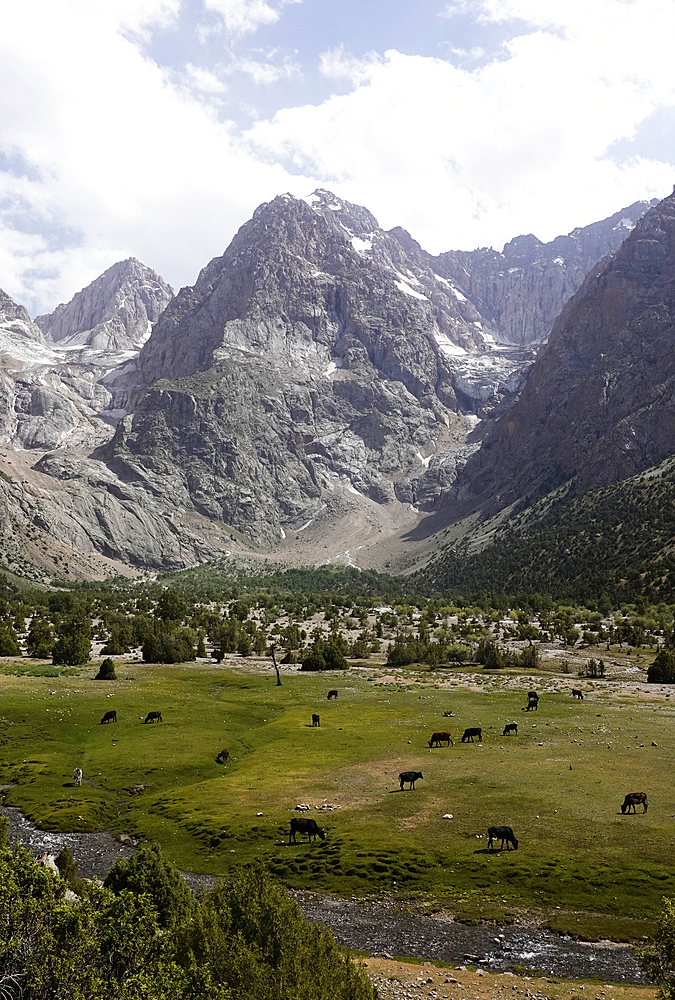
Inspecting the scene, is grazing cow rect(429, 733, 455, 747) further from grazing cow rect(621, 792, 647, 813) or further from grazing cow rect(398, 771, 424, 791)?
grazing cow rect(621, 792, 647, 813)

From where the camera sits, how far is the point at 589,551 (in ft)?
448

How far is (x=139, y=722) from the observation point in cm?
4494

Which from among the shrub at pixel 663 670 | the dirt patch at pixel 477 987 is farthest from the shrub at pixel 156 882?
the shrub at pixel 663 670

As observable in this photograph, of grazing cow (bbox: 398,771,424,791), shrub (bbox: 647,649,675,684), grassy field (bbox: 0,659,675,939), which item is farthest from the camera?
shrub (bbox: 647,649,675,684)

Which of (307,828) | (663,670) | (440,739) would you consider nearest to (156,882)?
(307,828)

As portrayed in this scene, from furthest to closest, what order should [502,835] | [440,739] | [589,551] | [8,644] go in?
[589,551]
[8,644]
[440,739]
[502,835]

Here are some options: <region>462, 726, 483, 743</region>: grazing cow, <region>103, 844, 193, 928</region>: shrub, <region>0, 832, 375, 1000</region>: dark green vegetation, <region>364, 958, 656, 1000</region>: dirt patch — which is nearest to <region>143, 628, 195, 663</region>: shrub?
<region>462, 726, 483, 743</region>: grazing cow

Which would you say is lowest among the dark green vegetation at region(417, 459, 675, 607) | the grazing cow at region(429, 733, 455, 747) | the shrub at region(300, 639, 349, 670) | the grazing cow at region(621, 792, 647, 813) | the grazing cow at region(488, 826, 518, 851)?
the shrub at region(300, 639, 349, 670)

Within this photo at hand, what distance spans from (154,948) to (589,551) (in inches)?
5442

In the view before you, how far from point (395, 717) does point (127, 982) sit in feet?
133

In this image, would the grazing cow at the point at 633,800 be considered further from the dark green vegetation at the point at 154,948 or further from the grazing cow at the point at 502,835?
the dark green vegetation at the point at 154,948

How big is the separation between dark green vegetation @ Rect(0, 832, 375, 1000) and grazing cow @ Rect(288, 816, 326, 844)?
37.8ft

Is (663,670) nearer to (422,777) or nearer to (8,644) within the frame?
(422,777)

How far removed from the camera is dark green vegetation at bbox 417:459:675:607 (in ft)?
380
